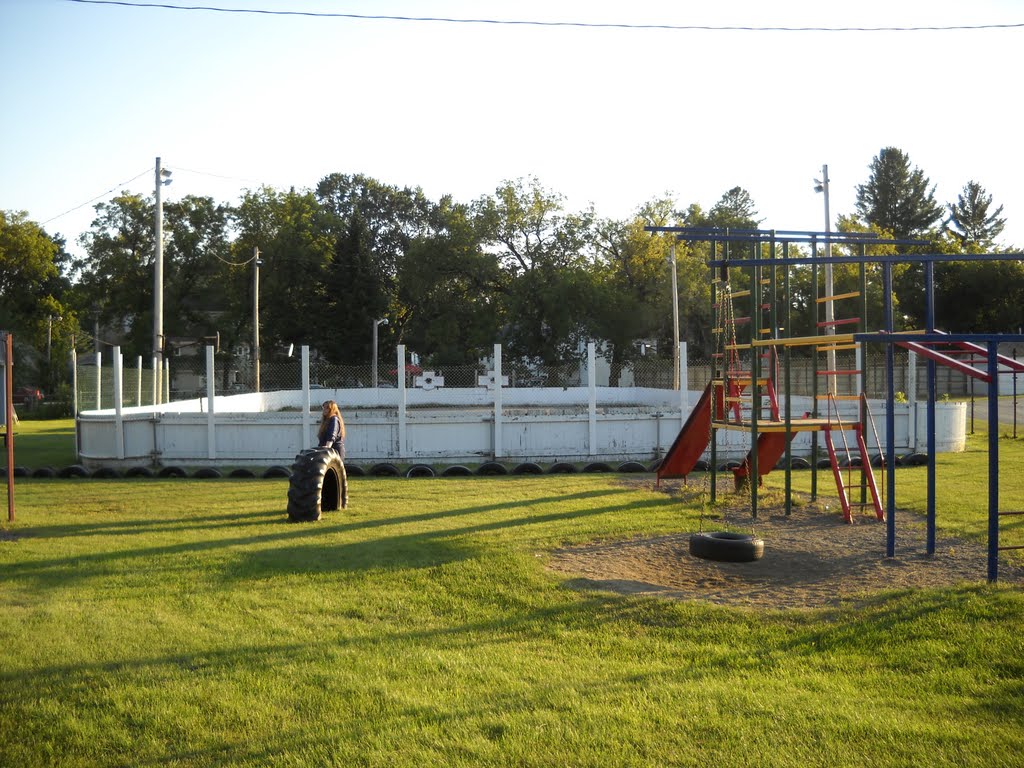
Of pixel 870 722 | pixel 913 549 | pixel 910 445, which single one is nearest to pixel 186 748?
pixel 870 722

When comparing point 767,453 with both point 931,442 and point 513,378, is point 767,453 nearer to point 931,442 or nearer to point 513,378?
point 931,442

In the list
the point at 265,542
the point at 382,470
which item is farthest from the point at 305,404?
the point at 265,542

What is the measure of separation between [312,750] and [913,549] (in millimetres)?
6685

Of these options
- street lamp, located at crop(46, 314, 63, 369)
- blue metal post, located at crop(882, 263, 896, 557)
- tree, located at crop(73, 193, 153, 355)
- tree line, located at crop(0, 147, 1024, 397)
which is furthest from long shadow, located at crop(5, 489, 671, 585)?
tree, located at crop(73, 193, 153, 355)

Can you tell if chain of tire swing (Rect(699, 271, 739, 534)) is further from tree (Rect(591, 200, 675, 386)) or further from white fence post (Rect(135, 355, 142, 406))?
tree (Rect(591, 200, 675, 386))

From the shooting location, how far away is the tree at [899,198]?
90.2 m

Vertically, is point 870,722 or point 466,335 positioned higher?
point 466,335

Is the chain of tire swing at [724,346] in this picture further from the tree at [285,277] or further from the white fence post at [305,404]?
the tree at [285,277]

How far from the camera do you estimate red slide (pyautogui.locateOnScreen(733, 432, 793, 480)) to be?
12.7 meters

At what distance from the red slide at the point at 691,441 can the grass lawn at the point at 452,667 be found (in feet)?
15.0

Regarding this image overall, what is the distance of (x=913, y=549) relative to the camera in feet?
28.5

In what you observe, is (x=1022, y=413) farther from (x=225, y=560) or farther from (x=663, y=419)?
(x=225, y=560)

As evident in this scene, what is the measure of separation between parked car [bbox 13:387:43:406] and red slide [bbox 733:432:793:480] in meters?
35.2

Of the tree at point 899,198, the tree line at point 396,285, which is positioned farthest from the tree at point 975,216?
the tree line at point 396,285
